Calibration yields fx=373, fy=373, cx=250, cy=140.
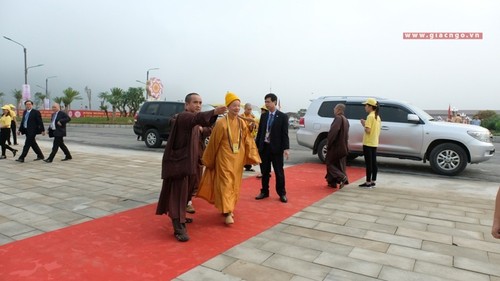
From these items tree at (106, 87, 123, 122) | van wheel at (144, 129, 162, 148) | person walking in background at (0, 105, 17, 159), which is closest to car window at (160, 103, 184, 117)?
van wheel at (144, 129, 162, 148)

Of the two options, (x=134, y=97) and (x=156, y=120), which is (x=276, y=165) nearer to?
(x=156, y=120)

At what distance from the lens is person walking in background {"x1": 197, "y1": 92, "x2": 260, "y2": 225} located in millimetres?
4512

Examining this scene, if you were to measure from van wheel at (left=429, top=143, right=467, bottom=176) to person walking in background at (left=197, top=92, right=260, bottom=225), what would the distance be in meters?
5.90

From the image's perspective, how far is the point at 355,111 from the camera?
9.83 meters

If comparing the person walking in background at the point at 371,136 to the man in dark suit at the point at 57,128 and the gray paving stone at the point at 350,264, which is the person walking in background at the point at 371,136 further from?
the man in dark suit at the point at 57,128

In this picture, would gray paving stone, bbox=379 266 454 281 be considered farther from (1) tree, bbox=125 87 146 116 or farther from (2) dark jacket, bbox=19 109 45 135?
(1) tree, bbox=125 87 146 116

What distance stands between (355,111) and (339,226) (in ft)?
19.3

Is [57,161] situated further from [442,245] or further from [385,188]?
[442,245]

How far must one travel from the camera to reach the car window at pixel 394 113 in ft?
30.1

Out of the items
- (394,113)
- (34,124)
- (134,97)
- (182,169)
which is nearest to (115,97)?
(134,97)

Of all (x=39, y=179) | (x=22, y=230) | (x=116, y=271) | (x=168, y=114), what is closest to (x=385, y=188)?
(x=116, y=271)

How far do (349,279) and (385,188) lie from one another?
4.33 meters

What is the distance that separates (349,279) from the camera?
3.05 meters

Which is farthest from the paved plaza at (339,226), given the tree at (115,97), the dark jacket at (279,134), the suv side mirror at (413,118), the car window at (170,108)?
the tree at (115,97)
